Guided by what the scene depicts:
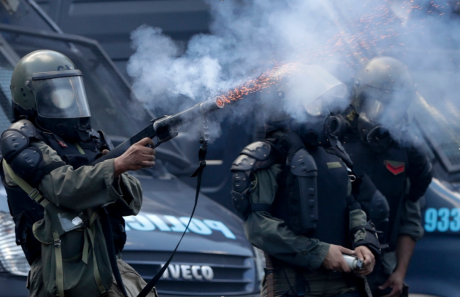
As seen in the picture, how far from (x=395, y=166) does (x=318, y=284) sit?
123 centimetres

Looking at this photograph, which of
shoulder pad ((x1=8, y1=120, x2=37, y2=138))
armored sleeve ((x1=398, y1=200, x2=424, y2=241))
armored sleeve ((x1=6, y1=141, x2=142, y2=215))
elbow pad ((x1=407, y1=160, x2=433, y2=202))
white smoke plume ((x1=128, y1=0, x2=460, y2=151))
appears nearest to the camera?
armored sleeve ((x1=6, y1=141, x2=142, y2=215))

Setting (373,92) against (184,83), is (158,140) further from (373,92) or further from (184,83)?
(373,92)

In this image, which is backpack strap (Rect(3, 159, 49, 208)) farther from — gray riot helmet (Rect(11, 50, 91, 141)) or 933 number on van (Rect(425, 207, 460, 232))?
933 number on van (Rect(425, 207, 460, 232))

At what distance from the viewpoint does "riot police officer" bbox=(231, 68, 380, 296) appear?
11.6ft

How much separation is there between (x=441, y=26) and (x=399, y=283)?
7.19 feet

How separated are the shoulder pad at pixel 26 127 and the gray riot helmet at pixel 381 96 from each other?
221 cm

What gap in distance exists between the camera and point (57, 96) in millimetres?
3225

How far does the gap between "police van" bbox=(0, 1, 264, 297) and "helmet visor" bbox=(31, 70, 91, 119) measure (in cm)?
126

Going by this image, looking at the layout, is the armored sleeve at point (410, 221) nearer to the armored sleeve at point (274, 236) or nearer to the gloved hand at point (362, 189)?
the gloved hand at point (362, 189)

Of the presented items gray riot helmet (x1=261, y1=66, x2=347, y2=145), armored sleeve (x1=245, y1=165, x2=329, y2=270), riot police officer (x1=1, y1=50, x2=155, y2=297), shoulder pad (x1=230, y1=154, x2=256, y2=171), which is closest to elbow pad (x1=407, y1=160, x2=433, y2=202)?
gray riot helmet (x1=261, y1=66, x2=347, y2=145)

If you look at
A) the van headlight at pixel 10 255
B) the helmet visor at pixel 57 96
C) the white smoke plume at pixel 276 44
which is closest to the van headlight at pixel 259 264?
the white smoke plume at pixel 276 44

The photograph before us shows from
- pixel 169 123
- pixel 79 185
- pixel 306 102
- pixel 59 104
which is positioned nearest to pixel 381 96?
pixel 306 102

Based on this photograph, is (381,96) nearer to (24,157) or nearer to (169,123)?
(169,123)

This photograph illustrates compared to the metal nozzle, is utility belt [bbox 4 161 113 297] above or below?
above
